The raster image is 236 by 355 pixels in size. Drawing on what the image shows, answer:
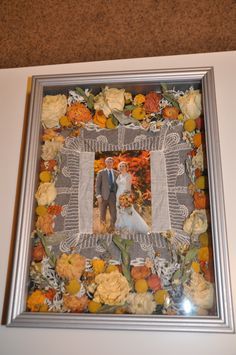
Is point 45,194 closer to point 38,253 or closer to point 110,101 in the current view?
point 38,253

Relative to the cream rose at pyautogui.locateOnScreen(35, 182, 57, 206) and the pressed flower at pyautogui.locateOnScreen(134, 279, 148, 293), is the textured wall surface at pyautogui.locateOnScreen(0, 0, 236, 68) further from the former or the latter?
the pressed flower at pyautogui.locateOnScreen(134, 279, 148, 293)

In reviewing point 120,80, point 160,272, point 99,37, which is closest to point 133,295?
point 160,272

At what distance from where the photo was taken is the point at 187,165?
82 centimetres

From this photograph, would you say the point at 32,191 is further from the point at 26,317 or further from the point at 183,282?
the point at 183,282

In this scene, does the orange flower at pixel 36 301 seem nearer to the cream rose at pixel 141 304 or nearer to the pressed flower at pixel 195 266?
the cream rose at pixel 141 304

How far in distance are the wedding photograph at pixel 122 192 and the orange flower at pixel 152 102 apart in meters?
0.14

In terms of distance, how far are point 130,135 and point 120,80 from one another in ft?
0.57

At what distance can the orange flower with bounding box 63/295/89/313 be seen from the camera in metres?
0.74

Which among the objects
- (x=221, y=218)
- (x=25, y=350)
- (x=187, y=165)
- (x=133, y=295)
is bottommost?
(x=25, y=350)

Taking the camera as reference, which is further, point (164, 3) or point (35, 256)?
point (164, 3)

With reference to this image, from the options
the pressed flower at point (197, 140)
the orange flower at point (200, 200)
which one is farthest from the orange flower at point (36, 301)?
the pressed flower at point (197, 140)

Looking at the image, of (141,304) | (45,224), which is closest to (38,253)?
(45,224)

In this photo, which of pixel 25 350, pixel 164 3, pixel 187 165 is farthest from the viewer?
pixel 164 3

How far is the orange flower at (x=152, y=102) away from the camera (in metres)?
0.89
